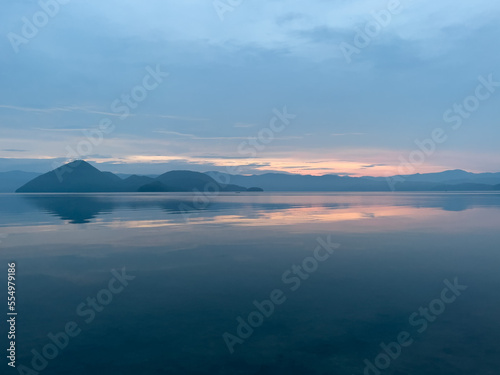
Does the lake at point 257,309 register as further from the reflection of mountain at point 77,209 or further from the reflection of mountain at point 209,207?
the reflection of mountain at point 209,207

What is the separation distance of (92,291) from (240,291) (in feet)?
17.7

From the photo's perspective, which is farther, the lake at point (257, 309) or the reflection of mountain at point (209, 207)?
the reflection of mountain at point (209, 207)

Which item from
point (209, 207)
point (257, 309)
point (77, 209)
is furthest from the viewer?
point (209, 207)

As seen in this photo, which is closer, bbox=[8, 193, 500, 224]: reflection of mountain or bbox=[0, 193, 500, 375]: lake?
bbox=[0, 193, 500, 375]: lake

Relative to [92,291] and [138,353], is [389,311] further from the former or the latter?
[92,291]

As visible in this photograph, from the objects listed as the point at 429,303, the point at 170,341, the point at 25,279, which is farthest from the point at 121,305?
the point at 429,303

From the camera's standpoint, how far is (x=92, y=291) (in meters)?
13.8

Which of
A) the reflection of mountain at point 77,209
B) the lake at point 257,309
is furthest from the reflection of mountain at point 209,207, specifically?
the lake at point 257,309

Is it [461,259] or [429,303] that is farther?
[461,259]

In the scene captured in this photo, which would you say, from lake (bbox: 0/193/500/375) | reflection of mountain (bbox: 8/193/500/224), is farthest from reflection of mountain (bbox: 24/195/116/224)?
lake (bbox: 0/193/500/375)

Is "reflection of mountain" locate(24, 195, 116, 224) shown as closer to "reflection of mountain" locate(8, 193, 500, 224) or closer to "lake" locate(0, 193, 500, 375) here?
"reflection of mountain" locate(8, 193, 500, 224)

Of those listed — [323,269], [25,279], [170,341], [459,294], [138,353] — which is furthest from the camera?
[323,269]

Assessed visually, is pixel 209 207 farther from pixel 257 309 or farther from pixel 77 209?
pixel 257 309

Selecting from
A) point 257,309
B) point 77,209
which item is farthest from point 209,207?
point 257,309
